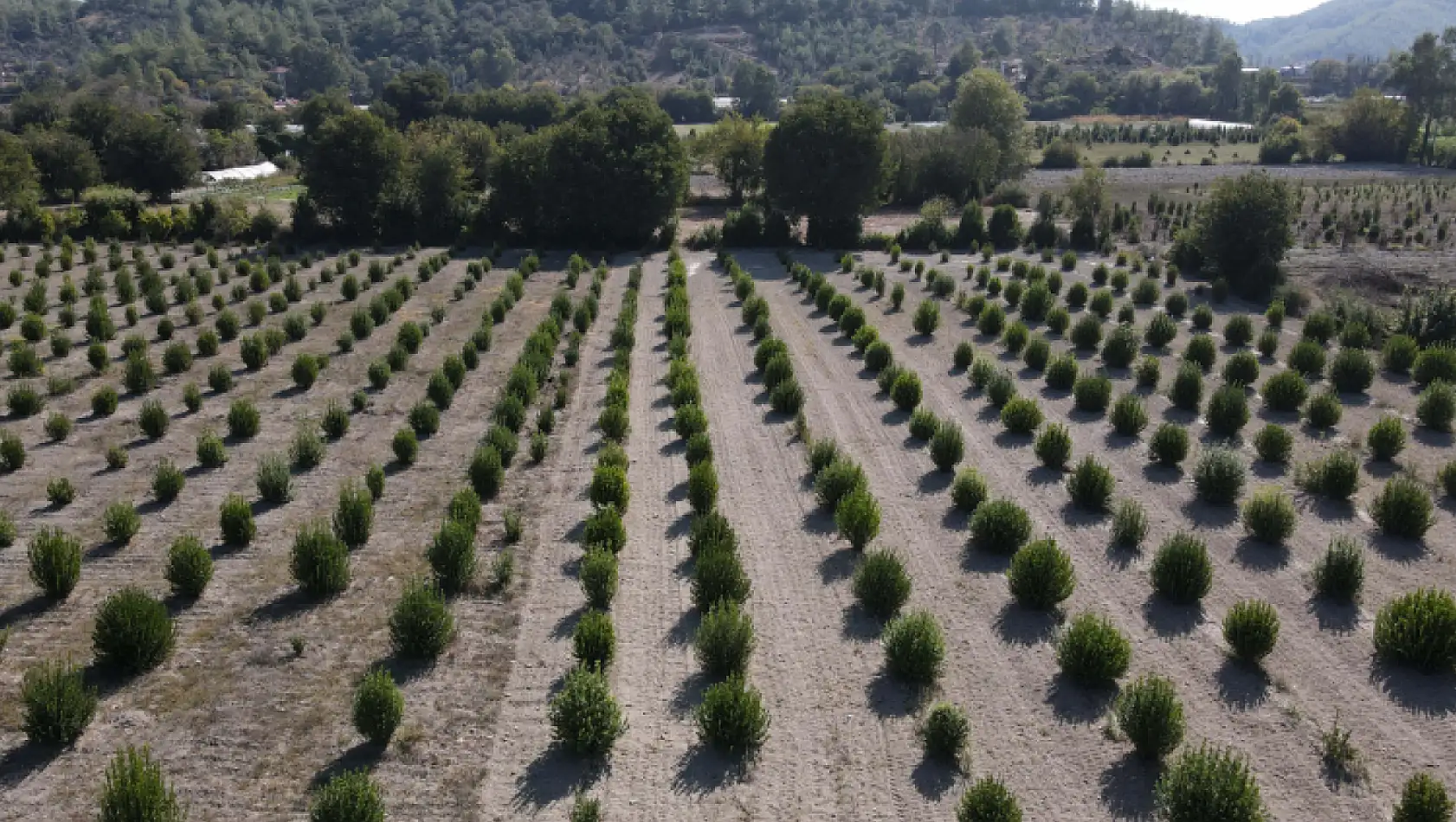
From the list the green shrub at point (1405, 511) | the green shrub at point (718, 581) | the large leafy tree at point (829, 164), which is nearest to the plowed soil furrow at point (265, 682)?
the green shrub at point (718, 581)

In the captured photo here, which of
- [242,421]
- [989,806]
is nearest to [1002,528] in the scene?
[989,806]

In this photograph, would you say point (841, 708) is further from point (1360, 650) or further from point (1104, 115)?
point (1104, 115)

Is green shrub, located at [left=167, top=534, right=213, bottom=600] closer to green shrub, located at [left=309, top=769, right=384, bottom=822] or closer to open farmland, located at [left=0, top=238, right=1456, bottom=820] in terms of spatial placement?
open farmland, located at [left=0, top=238, right=1456, bottom=820]

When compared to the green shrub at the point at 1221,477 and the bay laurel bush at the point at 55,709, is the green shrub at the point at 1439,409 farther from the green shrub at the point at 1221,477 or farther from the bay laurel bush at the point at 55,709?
the bay laurel bush at the point at 55,709

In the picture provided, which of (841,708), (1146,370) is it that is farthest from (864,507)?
(1146,370)

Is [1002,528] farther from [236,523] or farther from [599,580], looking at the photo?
[236,523]
